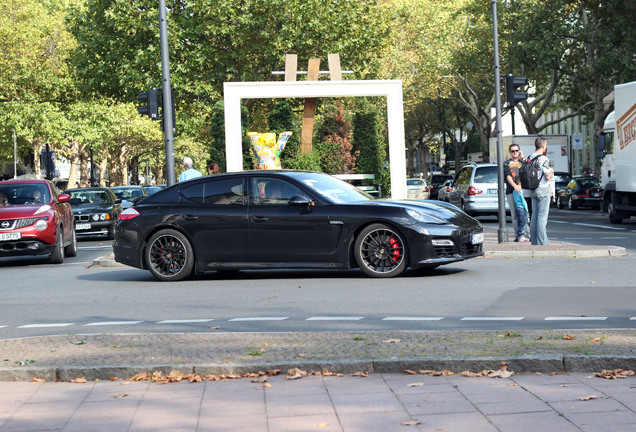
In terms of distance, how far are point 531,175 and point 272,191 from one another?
18.6 feet

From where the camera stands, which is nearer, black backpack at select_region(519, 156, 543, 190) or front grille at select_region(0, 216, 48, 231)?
black backpack at select_region(519, 156, 543, 190)

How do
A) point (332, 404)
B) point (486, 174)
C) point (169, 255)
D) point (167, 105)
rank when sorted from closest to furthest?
1. point (332, 404)
2. point (169, 255)
3. point (167, 105)
4. point (486, 174)

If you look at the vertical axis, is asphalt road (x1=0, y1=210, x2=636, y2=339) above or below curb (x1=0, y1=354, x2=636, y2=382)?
below

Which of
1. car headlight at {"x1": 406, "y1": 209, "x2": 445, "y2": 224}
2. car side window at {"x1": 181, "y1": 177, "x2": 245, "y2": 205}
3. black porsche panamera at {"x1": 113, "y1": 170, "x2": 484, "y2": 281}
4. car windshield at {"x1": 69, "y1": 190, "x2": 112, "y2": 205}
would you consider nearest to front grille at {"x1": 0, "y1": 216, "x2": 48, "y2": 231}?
black porsche panamera at {"x1": 113, "y1": 170, "x2": 484, "y2": 281}

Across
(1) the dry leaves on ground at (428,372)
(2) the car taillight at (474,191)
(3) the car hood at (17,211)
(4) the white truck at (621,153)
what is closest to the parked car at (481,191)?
(2) the car taillight at (474,191)

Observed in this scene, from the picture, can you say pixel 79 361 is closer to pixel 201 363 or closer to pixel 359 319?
pixel 201 363

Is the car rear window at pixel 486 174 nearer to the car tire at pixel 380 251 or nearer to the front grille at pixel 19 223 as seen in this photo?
the front grille at pixel 19 223

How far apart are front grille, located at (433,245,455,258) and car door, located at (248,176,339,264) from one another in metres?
1.31

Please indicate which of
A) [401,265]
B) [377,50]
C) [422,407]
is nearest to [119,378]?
[422,407]

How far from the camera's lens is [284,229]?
12.8m

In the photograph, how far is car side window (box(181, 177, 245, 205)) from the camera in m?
13.3

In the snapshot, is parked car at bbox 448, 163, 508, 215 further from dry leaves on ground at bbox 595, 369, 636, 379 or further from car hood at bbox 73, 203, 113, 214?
dry leaves on ground at bbox 595, 369, 636, 379

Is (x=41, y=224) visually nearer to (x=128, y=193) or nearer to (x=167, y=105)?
(x=167, y=105)

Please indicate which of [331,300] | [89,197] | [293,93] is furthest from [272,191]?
[89,197]
